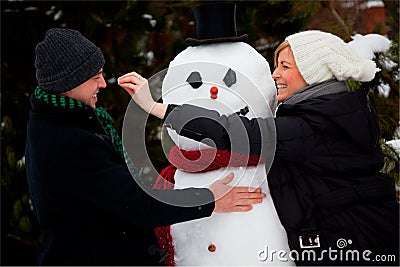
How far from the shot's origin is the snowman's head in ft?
6.68

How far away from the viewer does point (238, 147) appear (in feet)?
6.33

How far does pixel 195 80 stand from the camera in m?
2.06

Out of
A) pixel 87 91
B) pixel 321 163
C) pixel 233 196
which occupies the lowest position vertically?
pixel 233 196

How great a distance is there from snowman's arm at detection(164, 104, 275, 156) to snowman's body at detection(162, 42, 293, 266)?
118 mm

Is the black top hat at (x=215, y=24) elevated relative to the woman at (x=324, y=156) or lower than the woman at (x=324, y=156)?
elevated

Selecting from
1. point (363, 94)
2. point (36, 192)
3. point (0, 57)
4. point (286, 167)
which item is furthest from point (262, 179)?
point (0, 57)

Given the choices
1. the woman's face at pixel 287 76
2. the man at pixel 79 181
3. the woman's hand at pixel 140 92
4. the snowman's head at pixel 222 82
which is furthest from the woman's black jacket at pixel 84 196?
the woman's face at pixel 287 76

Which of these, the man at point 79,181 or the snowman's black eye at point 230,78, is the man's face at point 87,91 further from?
the snowman's black eye at point 230,78

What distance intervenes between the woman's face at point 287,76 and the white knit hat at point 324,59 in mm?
37

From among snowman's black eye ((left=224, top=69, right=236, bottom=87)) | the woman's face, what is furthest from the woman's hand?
the woman's face

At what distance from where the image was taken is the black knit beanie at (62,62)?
1820 millimetres

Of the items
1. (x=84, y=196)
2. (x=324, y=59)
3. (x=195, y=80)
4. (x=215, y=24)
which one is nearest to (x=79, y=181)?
(x=84, y=196)

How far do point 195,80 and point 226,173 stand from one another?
34 centimetres

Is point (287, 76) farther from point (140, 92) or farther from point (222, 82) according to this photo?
point (140, 92)
